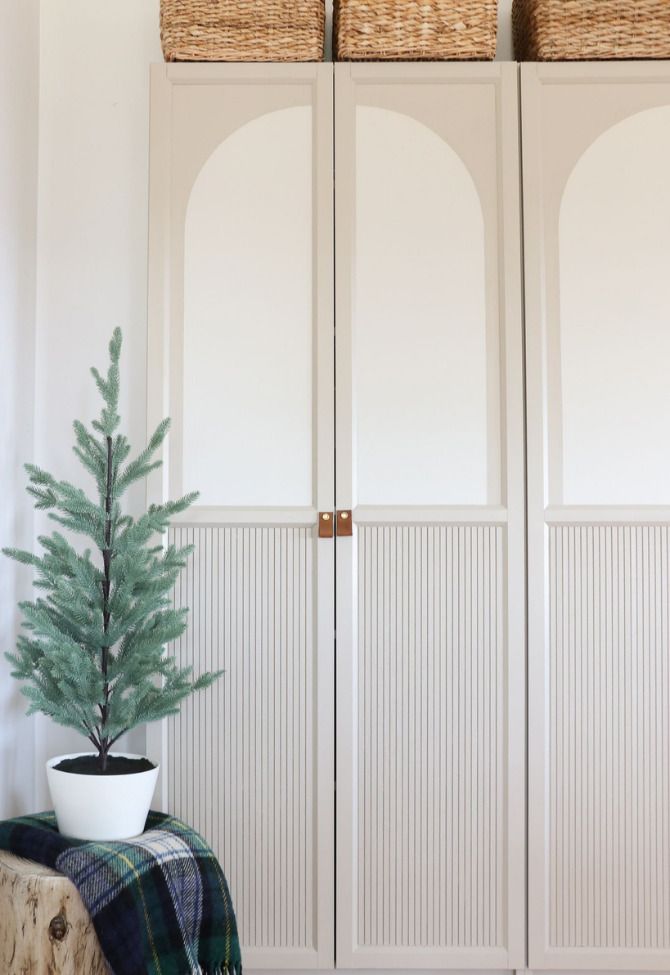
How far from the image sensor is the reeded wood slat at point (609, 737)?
2225 millimetres

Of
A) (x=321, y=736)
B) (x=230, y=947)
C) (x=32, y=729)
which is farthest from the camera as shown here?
(x=32, y=729)

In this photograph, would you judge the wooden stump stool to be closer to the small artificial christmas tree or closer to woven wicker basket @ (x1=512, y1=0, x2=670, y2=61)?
the small artificial christmas tree

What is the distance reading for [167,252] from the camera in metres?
2.28

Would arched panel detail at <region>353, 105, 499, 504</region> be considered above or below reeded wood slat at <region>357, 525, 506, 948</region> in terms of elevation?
above

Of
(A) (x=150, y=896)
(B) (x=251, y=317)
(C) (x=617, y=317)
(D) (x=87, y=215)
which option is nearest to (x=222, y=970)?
(A) (x=150, y=896)

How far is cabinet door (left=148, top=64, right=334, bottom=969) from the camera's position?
7.30ft

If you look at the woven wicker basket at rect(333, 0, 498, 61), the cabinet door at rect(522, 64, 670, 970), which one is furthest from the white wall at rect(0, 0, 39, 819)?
the cabinet door at rect(522, 64, 670, 970)

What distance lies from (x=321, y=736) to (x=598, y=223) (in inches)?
53.3

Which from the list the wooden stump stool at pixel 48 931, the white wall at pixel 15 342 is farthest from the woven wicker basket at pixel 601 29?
the wooden stump stool at pixel 48 931

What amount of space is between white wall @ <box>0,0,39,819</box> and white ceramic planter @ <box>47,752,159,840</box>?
1.33ft

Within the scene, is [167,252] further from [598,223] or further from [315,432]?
[598,223]

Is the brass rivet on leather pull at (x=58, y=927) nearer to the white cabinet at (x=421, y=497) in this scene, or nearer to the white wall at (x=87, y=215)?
the white cabinet at (x=421, y=497)

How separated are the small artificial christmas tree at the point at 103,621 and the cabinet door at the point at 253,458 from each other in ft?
0.54

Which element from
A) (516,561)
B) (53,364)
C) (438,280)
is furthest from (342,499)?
(53,364)
